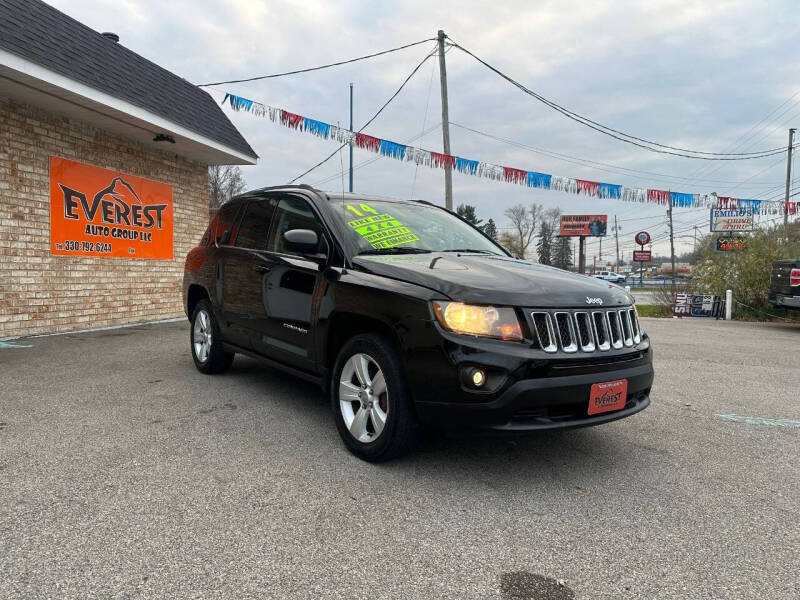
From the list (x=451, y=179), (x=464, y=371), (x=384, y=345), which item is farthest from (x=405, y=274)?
(x=451, y=179)

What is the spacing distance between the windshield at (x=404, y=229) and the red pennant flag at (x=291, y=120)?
30.1 feet

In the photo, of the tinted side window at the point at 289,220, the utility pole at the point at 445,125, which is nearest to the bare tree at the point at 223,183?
the utility pole at the point at 445,125

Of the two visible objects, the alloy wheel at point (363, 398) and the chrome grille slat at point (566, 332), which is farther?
the alloy wheel at point (363, 398)

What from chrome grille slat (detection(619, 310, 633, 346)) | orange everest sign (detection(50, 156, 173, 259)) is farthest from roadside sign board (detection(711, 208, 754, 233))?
chrome grille slat (detection(619, 310, 633, 346))

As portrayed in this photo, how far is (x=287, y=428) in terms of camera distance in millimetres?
3891

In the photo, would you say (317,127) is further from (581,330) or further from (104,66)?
(581,330)

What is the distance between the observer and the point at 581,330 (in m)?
2.96

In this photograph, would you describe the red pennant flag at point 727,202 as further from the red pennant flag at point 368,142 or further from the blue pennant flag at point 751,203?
the red pennant flag at point 368,142

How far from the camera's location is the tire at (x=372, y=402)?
301cm

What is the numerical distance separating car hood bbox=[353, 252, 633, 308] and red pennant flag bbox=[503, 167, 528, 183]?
1249 cm

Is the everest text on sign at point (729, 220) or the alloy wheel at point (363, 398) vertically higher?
the everest text on sign at point (729, 220)

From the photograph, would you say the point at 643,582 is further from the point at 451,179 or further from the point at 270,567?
the point at 451,179

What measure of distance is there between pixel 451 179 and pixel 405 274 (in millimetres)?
13768

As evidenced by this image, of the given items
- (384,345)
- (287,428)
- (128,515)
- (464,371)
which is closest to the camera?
(128,515)
